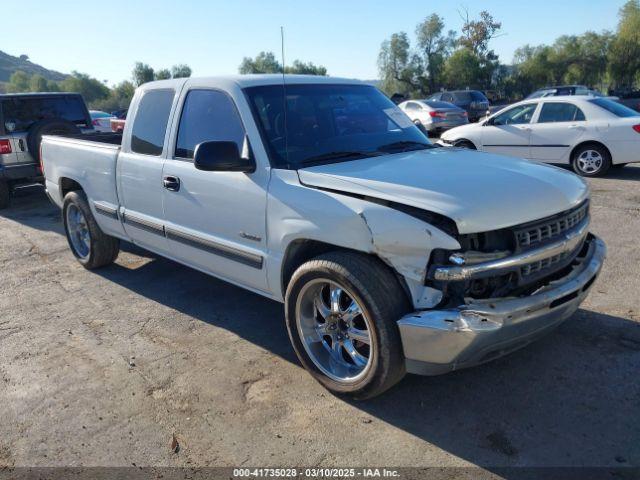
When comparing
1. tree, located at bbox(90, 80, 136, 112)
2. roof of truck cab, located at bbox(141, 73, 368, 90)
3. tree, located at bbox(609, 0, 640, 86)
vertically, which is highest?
tree, located at bbox(609, 0, 640, 86)

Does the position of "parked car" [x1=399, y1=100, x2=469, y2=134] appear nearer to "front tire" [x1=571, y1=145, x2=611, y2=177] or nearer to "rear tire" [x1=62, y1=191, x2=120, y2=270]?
"front tire" [x1=571, y1=145, x2=611, y2=177]

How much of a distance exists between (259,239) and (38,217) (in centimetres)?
691

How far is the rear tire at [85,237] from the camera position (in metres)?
5.73

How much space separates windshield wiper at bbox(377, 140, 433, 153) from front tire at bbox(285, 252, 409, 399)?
1180 mm

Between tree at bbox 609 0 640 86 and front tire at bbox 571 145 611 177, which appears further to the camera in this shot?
tree at bbox 609 0 640 86

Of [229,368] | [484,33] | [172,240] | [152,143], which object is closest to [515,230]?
[229,368]

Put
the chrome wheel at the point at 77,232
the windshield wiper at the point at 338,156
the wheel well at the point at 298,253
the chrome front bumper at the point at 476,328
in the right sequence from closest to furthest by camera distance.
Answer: the chrome front bumper at the point at 476,328, the wheel well at the point at 298,253, the windshield wiper at the point at 338,156, the chrome wheel at the point at 77,232

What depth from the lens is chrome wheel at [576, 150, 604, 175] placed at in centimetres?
979

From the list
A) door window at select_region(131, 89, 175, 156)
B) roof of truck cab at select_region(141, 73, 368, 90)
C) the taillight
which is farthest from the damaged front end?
the taillight

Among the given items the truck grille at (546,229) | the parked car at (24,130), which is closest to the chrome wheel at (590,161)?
the truck grille at (546,229)

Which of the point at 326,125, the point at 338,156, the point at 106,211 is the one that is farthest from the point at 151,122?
the point at 338,156

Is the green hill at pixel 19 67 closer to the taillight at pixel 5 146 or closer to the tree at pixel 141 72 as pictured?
the tree at pixel 141 72

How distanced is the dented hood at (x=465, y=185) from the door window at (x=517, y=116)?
7632mm

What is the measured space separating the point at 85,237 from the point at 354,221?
4.18m
